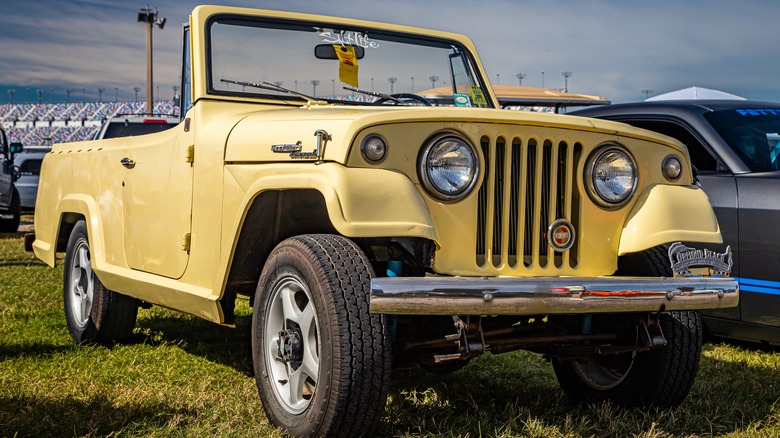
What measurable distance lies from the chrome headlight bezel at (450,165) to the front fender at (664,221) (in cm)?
74

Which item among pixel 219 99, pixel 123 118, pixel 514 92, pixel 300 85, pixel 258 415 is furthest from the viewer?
pixel 123 118

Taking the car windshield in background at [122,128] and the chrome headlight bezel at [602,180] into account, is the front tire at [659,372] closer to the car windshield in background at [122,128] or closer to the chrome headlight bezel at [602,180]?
the chrome headlight bezel at [602,180]

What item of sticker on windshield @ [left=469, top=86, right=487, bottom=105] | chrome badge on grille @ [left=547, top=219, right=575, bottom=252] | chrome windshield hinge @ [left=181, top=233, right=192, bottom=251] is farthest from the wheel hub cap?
sticker on windshield @ [left=469, top=86, right=487, bottom=105]

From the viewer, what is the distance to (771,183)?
16.3 ft

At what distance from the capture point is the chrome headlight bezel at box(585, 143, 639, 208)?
3.45 m

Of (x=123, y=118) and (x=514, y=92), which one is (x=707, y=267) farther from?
(x=123, y=118)

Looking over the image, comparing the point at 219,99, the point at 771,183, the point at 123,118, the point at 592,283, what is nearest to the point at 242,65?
the point at 219,99

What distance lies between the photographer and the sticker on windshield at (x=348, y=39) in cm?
475

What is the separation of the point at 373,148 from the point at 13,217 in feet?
42.5

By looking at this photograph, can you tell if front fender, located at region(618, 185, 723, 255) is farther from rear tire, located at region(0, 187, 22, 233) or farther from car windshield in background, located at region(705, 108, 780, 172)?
rear tire, located at region(0, 187, 22, 233)

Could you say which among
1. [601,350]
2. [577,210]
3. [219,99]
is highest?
[219,99]

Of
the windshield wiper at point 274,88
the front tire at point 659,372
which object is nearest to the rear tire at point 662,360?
the front tire at point 659,372

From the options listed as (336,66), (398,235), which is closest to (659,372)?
(398,235)

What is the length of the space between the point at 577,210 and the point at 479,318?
0.64 m
